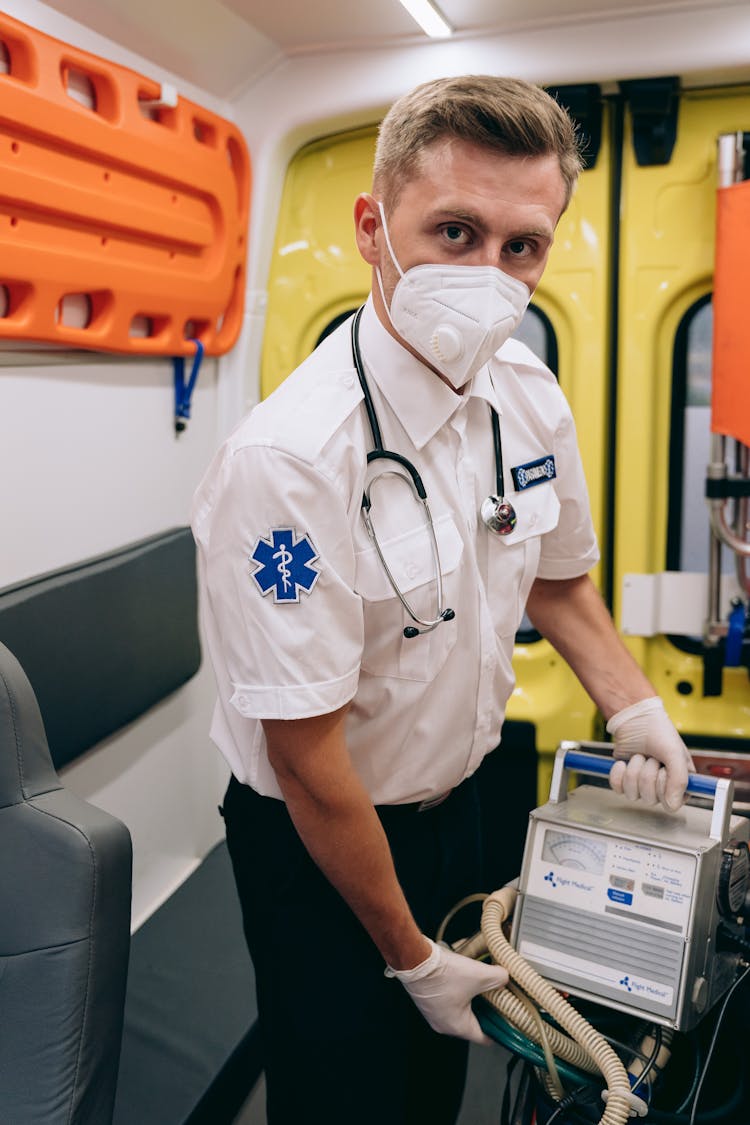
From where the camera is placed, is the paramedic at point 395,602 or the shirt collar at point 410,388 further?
the shirt collar at point 410,388

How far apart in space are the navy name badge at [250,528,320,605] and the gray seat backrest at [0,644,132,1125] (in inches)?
18.9

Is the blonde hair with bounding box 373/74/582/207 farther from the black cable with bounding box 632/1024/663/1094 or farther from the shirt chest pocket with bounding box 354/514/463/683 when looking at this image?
the black cable with bounding box 632/1024/663/1094

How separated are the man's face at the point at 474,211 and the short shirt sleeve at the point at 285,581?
0.36 meters

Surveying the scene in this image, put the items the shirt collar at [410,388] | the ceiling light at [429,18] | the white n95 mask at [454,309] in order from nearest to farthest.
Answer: the white n95 mask at [454,309]
the shirt collar at [410,388]
the ceiling light at [429,18]

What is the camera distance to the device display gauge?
1.53 metres

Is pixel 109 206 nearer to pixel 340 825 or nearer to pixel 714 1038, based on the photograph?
pixel 340 825

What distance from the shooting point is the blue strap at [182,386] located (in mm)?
2742

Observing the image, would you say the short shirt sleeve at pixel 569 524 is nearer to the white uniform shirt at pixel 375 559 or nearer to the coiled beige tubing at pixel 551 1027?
the white uniform shirt at pixel 375 559

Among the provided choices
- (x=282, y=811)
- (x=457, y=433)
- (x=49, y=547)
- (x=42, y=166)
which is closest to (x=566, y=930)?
(x=282, y=811)

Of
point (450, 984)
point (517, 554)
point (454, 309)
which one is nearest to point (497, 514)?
point (517, 554)

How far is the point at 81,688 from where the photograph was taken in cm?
223

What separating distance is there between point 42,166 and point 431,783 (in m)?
1.44

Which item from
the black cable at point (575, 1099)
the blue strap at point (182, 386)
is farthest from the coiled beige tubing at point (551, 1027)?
the blue strap at point (182, 386)

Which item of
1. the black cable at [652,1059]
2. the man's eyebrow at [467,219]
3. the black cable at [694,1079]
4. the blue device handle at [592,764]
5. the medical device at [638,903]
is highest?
the man's eyebrow at [467,219]
